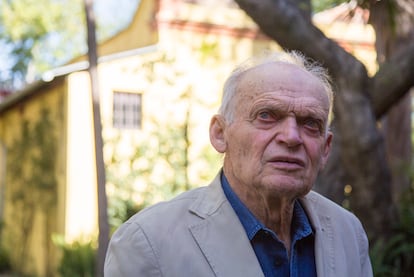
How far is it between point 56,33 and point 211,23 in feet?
79.6

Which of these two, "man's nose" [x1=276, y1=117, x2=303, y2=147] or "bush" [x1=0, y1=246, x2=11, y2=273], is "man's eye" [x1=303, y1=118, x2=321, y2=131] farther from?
"bush" [x1=0, y1=246, x2=11, y2=273]

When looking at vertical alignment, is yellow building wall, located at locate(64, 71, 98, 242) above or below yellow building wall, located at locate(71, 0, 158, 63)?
below

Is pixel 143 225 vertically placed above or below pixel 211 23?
below

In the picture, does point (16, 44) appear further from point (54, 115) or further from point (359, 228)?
point (359, 228)

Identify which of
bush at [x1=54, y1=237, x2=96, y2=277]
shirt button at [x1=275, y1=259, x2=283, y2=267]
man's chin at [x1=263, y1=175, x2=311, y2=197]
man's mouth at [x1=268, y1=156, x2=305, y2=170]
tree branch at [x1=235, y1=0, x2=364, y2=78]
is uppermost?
tree branch at [x1=235, y1=0, x2=364, y2=78]

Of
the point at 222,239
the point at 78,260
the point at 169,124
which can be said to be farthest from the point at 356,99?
the point at 78,260

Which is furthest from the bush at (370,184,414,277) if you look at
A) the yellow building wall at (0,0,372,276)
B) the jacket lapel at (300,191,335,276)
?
the yellow building wall at (0,0,372,276)

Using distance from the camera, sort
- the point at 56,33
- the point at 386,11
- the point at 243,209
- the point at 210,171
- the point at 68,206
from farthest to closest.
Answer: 1. the point at 56,33
2. the point at 68,206
3. the point at 210,171
4. the point at 386,11
5. the point at 243,209

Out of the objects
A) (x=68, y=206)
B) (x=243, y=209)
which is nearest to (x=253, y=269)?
(x=243, y=209)

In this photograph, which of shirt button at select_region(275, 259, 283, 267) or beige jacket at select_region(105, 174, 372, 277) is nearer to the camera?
beige jacket at select_region(105, 174, 372, 277)

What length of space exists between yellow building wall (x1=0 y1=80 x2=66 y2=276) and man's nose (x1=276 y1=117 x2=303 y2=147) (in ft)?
42.3

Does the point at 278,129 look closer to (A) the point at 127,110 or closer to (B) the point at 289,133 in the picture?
(B) the point at 289,133

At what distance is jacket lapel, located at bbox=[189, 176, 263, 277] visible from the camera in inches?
95.6

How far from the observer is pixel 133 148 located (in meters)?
13.2
